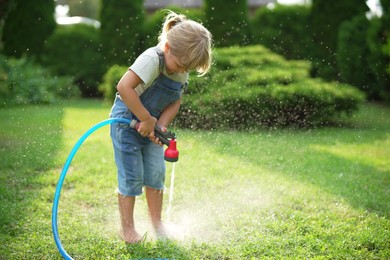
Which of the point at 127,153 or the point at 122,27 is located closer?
A: the point at 127,153

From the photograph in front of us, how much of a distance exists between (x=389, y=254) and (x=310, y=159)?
220 cm

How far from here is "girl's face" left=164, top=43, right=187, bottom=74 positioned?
9.39ft

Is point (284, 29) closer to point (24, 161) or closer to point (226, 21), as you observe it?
point (226, 21)

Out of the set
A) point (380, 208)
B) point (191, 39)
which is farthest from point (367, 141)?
point (191, 39)

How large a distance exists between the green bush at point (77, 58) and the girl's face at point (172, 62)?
355 inches

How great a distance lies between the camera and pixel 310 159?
5012 mm

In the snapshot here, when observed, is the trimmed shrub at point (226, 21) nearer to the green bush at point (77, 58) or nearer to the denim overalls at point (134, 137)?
the green bush at point (77, 58)

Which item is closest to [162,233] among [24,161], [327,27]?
[24,161]

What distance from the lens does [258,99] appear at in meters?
6.74

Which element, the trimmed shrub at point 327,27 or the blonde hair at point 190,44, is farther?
the trimmed shrub at point 327,27

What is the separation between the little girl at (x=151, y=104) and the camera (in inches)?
110

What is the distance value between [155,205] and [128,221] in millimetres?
291

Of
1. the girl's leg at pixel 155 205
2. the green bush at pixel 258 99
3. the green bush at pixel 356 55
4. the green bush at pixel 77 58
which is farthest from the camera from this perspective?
the green bush at pixel 77 58

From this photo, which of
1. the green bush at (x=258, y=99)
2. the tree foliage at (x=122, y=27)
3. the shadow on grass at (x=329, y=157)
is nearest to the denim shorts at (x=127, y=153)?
the shadow on grass at (x=329, y=157)
